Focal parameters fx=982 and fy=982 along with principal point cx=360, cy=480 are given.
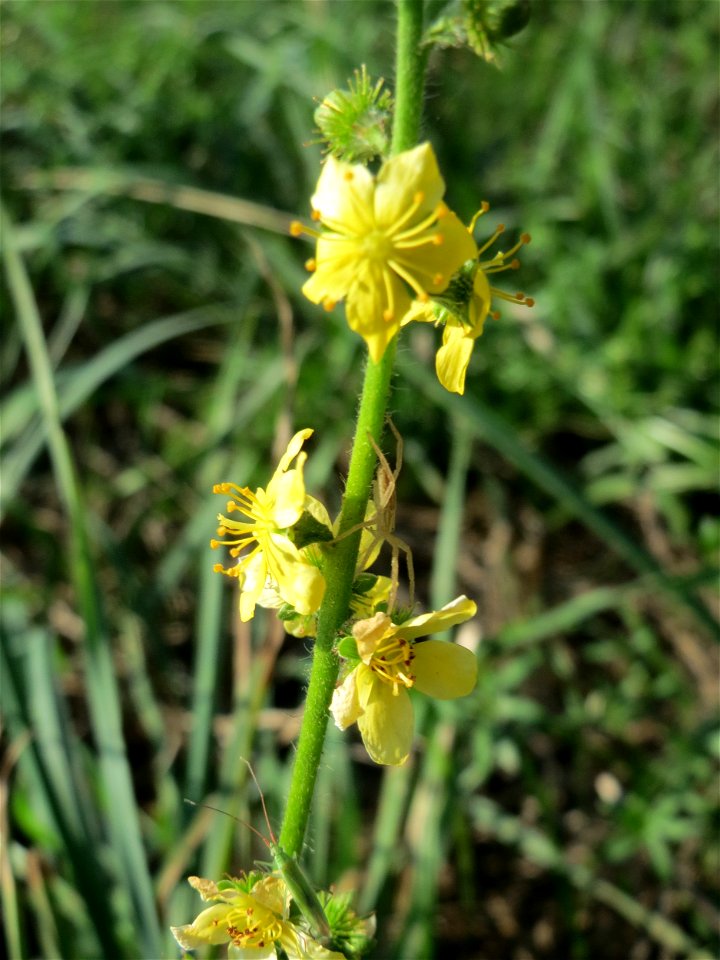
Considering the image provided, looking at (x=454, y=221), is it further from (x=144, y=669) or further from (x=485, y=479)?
(x=485, y=479)

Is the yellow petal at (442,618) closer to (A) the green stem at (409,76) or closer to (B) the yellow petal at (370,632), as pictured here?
(B) the yellow petal at (370,632)

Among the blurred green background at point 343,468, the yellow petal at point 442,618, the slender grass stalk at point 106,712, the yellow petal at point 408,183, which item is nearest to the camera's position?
the yellow petal at point 408,183

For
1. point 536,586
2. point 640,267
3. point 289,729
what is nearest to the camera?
point 289,729

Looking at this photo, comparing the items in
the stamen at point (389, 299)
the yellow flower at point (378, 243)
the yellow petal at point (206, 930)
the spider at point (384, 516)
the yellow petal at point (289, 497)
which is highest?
the yellow flower at point (378, 243)

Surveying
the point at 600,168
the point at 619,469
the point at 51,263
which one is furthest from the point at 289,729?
the point at 600,168

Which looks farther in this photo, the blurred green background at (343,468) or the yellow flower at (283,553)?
the blurred green background at (343,468)

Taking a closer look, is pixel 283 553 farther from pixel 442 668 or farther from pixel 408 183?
pixel 408 183

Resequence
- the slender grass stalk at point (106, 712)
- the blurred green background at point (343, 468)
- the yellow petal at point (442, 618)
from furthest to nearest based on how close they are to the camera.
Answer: the blurred green background at point (343, 468) → the slender grass stalk at point (106, 712) → the yellow petal at point (442, 618)

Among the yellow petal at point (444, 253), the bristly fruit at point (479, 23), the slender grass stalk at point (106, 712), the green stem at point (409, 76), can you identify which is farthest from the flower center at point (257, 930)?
the bristly fruit at point (479, 23)
